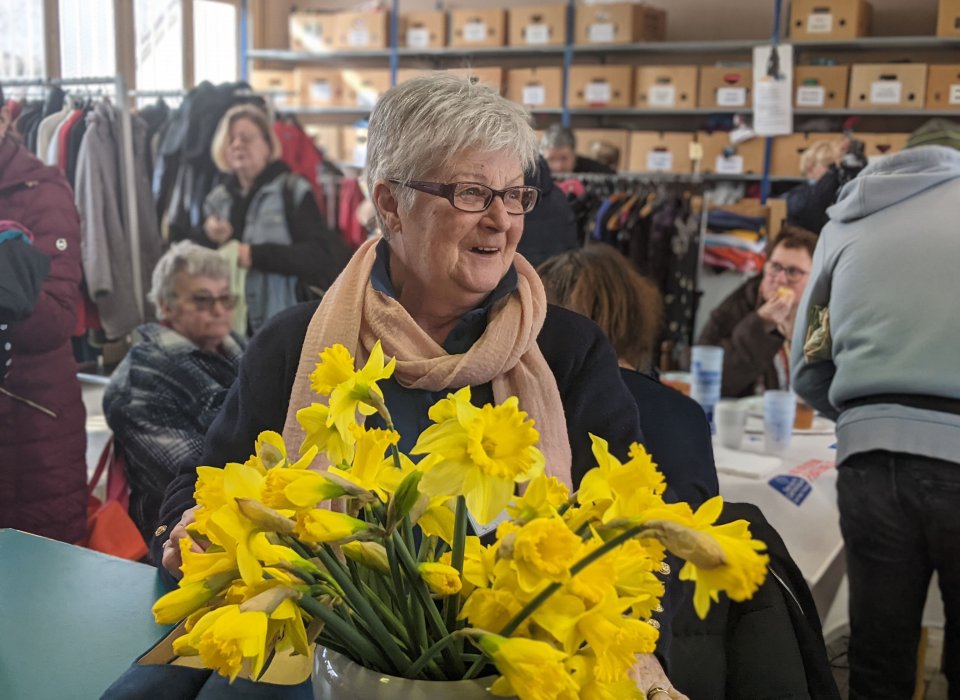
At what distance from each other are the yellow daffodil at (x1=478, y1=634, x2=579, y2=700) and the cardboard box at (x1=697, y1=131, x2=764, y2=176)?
21.0 ft

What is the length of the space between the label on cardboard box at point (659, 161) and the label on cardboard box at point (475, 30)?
5.06ft

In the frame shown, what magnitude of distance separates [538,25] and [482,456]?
22.7 feet

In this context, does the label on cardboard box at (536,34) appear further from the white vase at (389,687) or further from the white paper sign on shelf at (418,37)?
the white vase at (389,687)

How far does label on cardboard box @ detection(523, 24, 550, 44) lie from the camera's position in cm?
708

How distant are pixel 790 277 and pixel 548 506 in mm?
2865

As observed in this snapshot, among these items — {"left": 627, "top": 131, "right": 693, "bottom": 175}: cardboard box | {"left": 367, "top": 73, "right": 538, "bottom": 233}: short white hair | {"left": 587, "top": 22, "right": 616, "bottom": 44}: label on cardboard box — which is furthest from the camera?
{"left": 587, "top": 22, "right": 616, "bottom": 44}: label on cardboard box

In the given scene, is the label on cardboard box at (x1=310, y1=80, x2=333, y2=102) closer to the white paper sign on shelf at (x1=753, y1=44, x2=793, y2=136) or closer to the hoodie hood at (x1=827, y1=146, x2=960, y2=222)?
the white paper sign on shelf at (x1=753, y1=44, x2=793, y2=136)

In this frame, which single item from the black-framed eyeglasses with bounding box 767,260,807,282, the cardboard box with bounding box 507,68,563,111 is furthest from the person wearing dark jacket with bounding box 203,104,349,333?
the cardboard box with bounding box 507,68,563,111

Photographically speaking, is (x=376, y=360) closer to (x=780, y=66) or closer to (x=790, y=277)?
(x=790, y=277)

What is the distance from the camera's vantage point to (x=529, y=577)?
1.92 ft

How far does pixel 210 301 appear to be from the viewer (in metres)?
2.85

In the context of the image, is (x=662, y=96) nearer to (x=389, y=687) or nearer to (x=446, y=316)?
(x=446, y=316)

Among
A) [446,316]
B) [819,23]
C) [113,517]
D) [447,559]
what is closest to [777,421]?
[446,316]

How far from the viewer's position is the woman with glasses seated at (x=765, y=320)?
3289 mm
